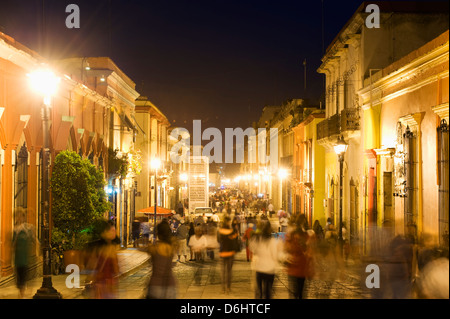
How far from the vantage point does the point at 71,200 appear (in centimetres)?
1830

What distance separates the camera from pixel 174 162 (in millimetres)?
62969

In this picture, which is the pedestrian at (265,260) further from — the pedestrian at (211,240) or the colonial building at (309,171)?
the colonial building at (309,171)

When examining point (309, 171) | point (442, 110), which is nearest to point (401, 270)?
Result: point (442, 110)

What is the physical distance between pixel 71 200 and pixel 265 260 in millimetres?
9546

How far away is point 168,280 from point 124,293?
5156 millimetres

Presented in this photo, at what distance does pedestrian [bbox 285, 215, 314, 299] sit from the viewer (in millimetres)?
10562

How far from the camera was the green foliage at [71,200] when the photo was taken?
59.8 feet

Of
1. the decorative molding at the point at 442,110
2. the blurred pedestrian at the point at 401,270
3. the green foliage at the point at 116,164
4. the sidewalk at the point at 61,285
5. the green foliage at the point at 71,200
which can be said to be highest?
the decorative molding at the point at 442,110

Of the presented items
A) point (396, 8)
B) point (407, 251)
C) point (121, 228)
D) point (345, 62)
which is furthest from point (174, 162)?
point (407, 251)

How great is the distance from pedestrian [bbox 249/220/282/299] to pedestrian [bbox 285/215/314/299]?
0.86 feet

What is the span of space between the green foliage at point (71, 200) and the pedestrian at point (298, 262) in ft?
31.1

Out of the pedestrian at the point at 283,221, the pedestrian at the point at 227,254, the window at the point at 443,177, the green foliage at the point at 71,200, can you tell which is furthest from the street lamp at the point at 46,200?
the pedestrian at the point at 283,221
